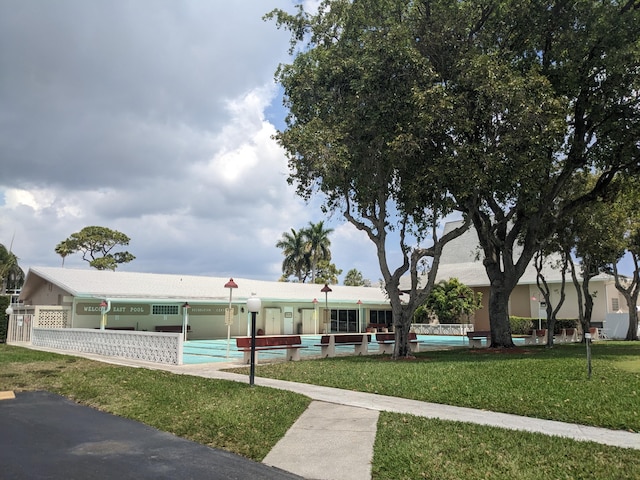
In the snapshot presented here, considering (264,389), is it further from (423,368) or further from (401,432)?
(423,368)

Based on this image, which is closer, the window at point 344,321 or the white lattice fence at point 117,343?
the white lattice fence at point 117,343

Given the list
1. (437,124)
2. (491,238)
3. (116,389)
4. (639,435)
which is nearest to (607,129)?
(491,238)

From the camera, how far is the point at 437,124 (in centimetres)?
1611

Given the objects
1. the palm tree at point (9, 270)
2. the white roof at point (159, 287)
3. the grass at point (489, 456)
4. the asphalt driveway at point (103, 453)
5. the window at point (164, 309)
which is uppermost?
the palm tree at point (9, 270)

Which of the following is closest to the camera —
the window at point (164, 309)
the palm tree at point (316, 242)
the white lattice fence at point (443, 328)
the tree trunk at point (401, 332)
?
the tree trunk at point (401, 332)

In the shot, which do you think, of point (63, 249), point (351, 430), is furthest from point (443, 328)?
point (63, 249)

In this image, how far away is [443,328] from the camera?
124 ft

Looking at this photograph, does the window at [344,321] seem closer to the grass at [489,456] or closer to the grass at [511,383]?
the grass at [511,383]

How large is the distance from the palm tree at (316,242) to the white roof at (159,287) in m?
18.0

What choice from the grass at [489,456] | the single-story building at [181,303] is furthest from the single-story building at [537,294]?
the grass at [489,456]

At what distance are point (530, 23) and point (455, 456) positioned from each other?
16370 millimetres

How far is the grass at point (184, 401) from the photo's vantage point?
741 centimetres

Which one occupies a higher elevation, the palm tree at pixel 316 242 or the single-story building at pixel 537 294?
the palm tree at pixel 316 242

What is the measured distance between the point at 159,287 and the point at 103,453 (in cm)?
2393
